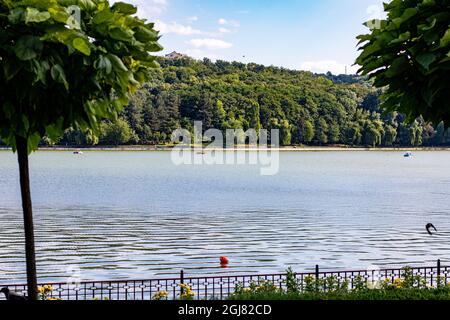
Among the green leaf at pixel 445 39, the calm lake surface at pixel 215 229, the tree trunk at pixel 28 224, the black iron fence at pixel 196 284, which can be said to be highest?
the green leaf at pixel 445 39

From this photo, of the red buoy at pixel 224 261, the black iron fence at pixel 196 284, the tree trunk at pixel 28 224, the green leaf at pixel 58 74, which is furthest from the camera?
the red buoy at pixel 224 261

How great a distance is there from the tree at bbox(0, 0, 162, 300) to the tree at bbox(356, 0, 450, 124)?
113 inches

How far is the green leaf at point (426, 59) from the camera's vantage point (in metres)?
7.82

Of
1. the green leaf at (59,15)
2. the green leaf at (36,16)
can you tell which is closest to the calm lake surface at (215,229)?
the green leaf at (59,15)

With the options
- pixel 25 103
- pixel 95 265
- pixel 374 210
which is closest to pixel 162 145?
pixel 374 210

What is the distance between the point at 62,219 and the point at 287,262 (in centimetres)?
2287

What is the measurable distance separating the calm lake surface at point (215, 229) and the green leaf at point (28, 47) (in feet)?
65.5

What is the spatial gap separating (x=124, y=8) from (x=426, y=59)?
3.61m

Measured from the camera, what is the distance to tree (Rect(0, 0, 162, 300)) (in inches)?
293

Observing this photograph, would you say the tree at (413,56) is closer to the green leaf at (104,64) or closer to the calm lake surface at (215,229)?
the green leaf at (104,64)

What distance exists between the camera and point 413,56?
8469 mm

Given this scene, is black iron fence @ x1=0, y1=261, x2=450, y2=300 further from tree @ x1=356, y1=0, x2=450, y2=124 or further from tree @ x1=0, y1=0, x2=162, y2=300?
tree @ x1=356, y1=0, x2=450, y2=124
